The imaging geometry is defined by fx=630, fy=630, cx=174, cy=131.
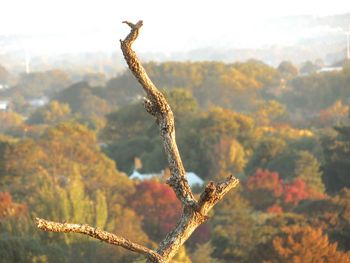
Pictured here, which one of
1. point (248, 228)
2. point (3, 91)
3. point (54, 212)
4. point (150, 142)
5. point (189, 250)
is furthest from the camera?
point (3, 91)

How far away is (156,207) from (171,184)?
21194mm

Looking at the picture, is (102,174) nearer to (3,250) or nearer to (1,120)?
(3,250)

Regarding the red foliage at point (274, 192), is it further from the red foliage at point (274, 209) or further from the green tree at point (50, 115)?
the green tree at point (50, 115)

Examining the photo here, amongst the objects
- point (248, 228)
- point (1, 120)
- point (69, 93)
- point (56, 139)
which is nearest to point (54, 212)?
point (248, 228)

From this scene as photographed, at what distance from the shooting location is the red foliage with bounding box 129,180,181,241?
2269 centimetres

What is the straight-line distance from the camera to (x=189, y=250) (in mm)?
20172

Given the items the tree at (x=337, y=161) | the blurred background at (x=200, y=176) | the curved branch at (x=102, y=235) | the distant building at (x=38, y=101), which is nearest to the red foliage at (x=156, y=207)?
the blurred background at (x=200, y=176)

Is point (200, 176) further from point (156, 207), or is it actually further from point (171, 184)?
point (171, 184)

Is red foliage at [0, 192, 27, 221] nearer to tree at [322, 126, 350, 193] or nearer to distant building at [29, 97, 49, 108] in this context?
tree at [322, 126, 350, 193]

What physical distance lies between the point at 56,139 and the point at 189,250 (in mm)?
15621

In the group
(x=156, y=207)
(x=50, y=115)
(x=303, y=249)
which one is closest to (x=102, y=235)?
(x=303, y=249)

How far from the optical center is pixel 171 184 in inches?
117

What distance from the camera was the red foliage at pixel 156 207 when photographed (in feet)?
74.4

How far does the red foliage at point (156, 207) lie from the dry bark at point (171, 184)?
62.9ft
